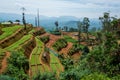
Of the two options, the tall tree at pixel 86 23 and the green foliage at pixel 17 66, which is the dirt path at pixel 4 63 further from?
the tall tree at pixel 86 23

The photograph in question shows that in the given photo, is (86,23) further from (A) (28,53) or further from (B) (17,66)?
(B) (17,66)

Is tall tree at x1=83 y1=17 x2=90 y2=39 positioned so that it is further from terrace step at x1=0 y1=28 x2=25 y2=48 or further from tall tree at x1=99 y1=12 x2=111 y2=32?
terrace step at x1=0 y1=28 x2=25 y2=48

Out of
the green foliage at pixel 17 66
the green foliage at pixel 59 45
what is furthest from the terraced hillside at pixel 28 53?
the green foliage at pixel 59 45

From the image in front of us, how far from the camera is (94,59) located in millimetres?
58625

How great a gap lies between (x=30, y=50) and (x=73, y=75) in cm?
2528

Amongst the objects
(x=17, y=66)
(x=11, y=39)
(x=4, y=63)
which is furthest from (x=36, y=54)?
(x=4, y=63)

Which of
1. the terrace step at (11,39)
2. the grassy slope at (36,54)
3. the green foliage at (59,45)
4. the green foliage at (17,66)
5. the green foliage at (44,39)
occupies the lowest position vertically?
the green foliage at (59,45)

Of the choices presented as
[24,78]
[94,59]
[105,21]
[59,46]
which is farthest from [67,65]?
[105,21]

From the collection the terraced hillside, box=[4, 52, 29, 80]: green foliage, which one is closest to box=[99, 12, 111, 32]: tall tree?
the terraced hillside

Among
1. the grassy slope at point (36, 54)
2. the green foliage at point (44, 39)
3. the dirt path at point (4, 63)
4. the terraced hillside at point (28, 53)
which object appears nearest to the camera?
the dirt path at point (4, 63)

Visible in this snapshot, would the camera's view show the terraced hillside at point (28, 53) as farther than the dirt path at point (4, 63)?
Yes

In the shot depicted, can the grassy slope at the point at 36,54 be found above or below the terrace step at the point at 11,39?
below

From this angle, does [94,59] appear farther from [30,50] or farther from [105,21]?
[105,21]

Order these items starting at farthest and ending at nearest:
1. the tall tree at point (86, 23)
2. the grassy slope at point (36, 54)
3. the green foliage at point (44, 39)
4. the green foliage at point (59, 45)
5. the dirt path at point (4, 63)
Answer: the tall tree at point (86, 23) → the green foliage at point (44, 39) → the green foliage at point (59, 45) → the grassy slope at point (36, 54) → the dirt path at point (4, 63)
